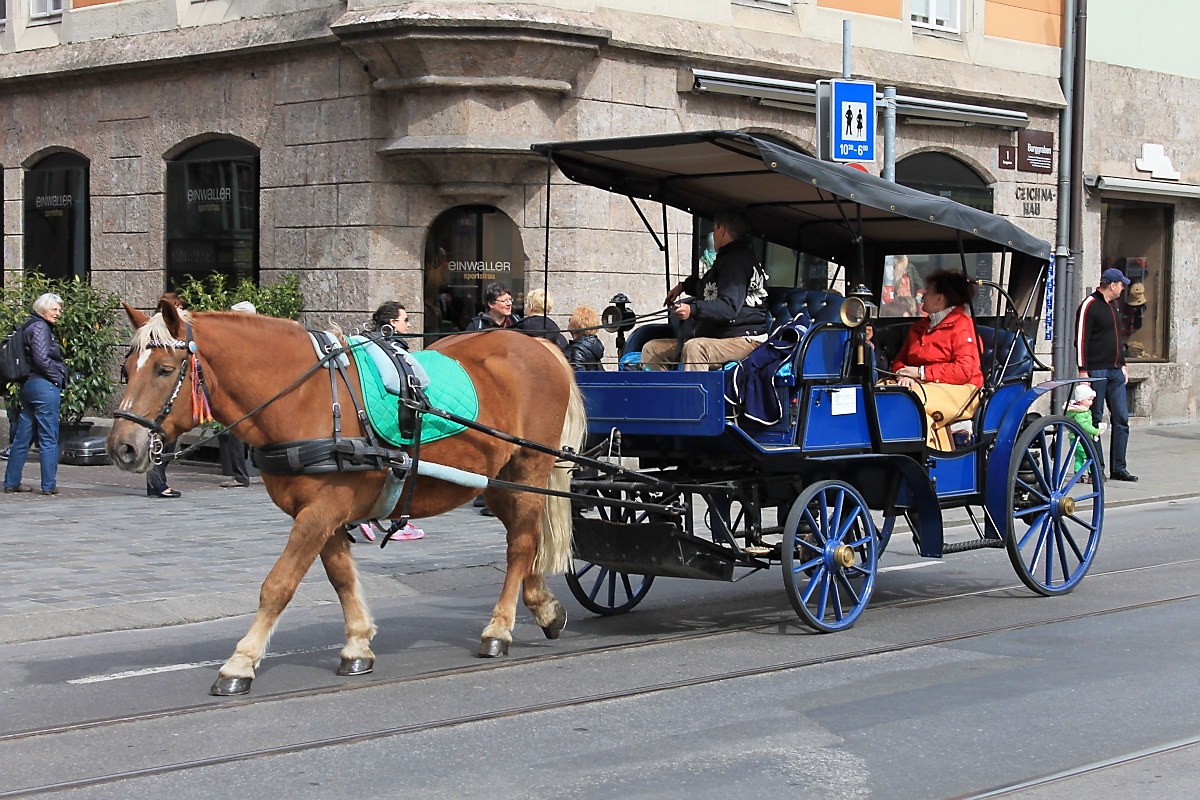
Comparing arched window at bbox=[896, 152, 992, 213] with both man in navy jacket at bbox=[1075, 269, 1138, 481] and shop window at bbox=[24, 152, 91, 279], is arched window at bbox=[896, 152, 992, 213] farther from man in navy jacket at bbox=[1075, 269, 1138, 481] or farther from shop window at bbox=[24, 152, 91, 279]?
shop window at bbox=[24, 152, 91, 279]

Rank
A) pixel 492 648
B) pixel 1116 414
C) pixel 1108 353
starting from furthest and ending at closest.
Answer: pixel 1116 414 → pixel 1108 353 → pixel 492 648

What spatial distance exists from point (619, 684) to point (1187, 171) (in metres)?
18.8

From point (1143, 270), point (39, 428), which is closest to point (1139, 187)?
point (1143, 270)

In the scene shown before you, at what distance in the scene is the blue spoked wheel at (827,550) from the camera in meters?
7.43

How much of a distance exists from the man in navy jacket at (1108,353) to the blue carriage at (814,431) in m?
6.15

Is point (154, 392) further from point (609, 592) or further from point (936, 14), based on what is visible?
point (936, 14)

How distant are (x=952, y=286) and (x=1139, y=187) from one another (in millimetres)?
14014

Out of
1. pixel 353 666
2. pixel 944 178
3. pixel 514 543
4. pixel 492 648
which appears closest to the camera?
pixel 353 666

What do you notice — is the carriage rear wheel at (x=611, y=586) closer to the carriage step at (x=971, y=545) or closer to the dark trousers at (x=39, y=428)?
the carriage step at (x=971, y=545)

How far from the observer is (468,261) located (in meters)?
15.7

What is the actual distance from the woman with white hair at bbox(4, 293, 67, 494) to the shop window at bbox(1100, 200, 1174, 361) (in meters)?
15.2

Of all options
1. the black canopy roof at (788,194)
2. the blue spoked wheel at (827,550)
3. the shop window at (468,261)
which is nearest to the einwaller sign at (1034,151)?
the shop window at (468,261)

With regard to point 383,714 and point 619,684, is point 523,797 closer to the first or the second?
point 383,714

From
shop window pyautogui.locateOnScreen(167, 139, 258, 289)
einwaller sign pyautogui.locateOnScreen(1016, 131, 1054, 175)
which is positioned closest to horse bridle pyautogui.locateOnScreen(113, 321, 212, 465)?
shop window pyautogui.locateOnScreen(167, 139, 258, 289)
